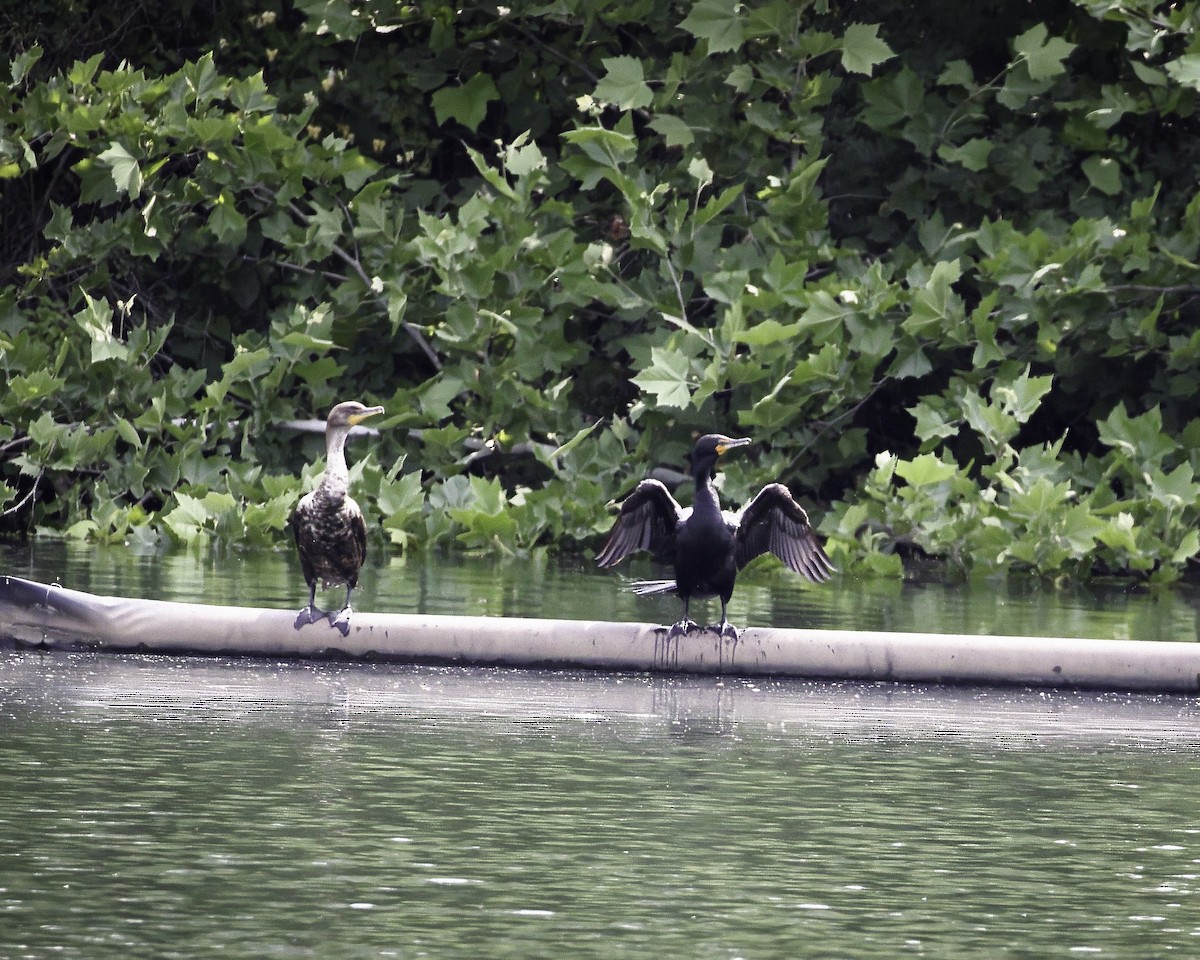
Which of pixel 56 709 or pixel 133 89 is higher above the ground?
pixel 133 89

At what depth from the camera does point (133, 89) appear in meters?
13.3

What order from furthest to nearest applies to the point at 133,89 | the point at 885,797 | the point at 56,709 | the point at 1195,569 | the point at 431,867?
the point at 133,89 → the point at 1195,569 → the point at 56,709 → the point at 885,797 → the point at 431,867

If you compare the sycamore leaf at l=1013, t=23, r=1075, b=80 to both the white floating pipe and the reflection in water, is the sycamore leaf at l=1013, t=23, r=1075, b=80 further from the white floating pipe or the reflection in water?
the reflection in water


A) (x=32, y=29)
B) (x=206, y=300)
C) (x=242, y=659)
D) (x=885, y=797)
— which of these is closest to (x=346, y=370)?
(x=206, y=300)

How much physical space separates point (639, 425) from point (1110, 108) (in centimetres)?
342

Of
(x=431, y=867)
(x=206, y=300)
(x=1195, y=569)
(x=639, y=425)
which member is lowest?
(x=431, y=867)

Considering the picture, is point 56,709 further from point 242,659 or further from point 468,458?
point 468,458

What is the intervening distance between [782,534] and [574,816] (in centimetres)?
304

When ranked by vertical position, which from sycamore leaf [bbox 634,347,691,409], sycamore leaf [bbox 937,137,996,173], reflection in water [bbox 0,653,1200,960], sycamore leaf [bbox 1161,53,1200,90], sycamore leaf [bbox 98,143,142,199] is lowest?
reflection in water [bbox 0,653,1200,960]

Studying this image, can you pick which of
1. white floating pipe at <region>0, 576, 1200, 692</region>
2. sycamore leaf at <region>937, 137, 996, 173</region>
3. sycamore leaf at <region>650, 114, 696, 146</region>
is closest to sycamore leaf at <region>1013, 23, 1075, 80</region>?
sycamore leaf at <region>937, 137, 996, 173</region>

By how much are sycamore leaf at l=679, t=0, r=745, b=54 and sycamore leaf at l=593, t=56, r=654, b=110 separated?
1.34ft

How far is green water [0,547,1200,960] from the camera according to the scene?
13.8ft

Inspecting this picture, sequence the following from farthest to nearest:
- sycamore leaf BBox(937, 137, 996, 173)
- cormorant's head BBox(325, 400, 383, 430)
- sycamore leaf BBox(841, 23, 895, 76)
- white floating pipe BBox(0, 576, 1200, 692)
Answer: sycamore leaf BBox(937, 137, 996, 173) < sycamore leaf BBox(841, 23, 895, 76) < cormorant's head BBox(325, 400, 383, 430) < white floating pipe BBox(0, 576, 1200, 692)

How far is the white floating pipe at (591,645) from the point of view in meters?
7.45
